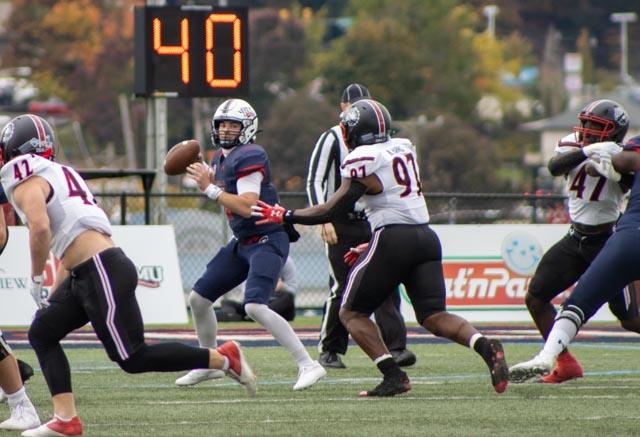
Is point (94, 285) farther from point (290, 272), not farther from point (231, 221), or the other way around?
point (290, 272)

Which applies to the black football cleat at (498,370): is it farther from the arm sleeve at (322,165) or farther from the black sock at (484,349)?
the arm sleeve at (322,165)

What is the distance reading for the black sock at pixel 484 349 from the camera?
9.07 meters

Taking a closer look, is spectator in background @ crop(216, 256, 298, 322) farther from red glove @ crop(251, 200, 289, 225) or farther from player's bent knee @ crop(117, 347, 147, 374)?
player's bent knee @ crop(117, 347, 147, 374)

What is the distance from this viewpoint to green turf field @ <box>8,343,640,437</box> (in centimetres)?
809

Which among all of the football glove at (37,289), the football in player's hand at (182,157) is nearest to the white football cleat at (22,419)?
the football glove at (37,289)

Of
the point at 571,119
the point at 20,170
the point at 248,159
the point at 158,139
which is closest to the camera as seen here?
the point at 20,170

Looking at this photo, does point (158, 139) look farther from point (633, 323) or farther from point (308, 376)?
point (633, 323)

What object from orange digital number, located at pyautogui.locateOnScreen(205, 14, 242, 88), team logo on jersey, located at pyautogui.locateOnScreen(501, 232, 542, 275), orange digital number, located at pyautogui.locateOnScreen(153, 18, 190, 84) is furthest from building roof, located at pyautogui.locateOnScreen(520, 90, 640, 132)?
orange digital number, located at pyautogui.locateOnScreen(153, 18, 190, 84)

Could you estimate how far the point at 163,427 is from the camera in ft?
26.9

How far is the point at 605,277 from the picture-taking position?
370 inches

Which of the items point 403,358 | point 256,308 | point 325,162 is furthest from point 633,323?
point 325,162

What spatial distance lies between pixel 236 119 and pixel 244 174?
1.36ft

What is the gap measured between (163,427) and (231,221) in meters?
2.31

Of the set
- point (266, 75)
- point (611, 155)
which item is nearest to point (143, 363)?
point (611, 155)
